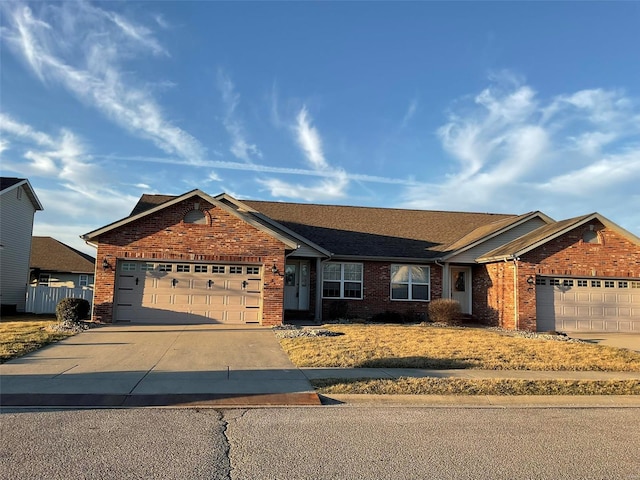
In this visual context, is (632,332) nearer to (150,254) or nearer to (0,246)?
(150,254)

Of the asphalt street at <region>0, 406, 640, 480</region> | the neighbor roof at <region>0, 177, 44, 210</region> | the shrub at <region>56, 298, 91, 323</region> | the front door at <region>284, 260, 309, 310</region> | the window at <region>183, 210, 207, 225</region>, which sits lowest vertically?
the asphalt street at <region>0, 406, 640, 480</region>

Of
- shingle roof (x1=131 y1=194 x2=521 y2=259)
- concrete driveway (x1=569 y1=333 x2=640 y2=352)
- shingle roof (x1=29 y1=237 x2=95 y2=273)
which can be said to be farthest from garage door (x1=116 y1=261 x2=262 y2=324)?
shingle roof (x1=29 y1=237 x2=95 y2=273)

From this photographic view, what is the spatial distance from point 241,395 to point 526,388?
16.4ft

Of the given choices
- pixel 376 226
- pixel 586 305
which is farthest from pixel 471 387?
pixel 376 226

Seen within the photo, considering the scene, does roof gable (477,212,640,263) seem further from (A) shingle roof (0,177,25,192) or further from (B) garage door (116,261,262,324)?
(A) shingle roof (0,177,25,192)

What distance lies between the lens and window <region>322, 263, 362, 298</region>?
22.0 meters

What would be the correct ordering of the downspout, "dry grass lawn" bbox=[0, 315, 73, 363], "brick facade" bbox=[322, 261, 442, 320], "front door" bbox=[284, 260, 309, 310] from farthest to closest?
"front door" bbox=[284, 260, 309, 310]
"brick facade" bbox=[322, 261, 442, 320]
the downspout
"dry grass lawn" bbox=[0, 315, 73, 363]

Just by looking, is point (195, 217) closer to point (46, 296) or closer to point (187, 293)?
point (187, 293)

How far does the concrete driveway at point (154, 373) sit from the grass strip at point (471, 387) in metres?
0.72

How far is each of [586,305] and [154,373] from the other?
16635 millimetres

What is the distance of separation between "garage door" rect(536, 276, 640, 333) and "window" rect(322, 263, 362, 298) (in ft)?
23.4

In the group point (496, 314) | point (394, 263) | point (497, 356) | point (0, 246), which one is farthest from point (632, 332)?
point (0, 246)

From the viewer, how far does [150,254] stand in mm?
17797

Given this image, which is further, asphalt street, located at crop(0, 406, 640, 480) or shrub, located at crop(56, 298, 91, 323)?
shrub, located at crop(56, 298, 91, 323)
